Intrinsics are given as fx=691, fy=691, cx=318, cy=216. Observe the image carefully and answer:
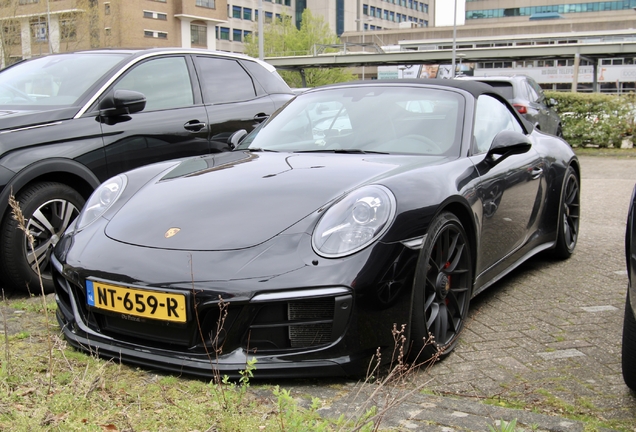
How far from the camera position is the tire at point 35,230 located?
4.20 metres

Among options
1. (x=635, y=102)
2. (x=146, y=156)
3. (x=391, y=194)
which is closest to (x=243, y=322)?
(x=391, y=194)

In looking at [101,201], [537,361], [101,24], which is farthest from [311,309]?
[101,24]

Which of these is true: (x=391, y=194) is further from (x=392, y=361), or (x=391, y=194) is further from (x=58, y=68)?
(x=58, y=68)

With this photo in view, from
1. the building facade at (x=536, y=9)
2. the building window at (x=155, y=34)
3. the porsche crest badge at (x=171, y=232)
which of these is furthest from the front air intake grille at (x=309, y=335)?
the building facade at (x=536, y=9)

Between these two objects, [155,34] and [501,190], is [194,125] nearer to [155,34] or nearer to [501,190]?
[501,190]

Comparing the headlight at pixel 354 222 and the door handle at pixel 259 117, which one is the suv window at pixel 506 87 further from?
the headlight at pixel 354 222

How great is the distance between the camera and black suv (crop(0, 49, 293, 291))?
428cm

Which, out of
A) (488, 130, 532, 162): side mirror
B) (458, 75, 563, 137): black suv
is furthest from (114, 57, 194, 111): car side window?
(458, 75, 563, 137): black suv

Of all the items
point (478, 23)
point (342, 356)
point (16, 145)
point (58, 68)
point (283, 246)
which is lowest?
point (342, 356)

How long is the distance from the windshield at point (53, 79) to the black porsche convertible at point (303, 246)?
141 centimetres

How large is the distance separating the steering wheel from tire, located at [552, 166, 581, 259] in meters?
1.77

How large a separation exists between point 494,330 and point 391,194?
119cm

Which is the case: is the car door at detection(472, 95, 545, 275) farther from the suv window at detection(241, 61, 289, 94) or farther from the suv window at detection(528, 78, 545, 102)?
the suv window at detection(528, 78, 545, 102)

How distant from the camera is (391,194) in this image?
3135mm
